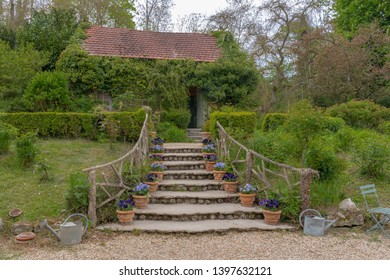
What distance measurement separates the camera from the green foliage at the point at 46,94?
13602 millimetres

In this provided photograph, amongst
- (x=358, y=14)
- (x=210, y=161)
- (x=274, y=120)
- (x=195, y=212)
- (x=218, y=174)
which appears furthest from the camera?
(x=358, y=14)

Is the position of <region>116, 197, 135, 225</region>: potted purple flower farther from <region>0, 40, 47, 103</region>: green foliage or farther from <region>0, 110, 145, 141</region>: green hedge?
<region>0, 40, 47, 103</region>: green foliage

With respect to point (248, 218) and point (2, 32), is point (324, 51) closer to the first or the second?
point (248, 218)

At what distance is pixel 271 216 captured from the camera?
6766 millimetres

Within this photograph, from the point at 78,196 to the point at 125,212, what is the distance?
2.88 ft

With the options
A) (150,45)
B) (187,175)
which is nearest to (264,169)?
(187,175)

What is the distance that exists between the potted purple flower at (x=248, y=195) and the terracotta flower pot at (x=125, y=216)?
7.67 ft

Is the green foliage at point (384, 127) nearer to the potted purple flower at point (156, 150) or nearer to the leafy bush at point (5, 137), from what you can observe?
the potted purple flower at point (156, 150)

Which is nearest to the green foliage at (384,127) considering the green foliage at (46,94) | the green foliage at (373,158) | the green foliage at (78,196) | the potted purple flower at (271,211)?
the green foliage at (373,158)

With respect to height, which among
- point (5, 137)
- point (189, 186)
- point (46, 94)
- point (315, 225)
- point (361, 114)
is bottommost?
point (315, 225)

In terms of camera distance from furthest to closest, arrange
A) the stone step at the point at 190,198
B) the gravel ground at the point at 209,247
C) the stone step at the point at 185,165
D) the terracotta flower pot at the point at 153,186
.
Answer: the stone step at the point at 185,165 < the terracotta flower pot at the point at 153,186 < the stone step at the point at 190,198 < the gravel ground at the point at 209,247

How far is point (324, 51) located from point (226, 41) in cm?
487

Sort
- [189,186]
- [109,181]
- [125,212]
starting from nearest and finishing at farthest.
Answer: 1. [125,212]
2. [109,181]
3. [189,186]

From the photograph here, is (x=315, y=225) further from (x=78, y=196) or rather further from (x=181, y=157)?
(x=181, y=157)
